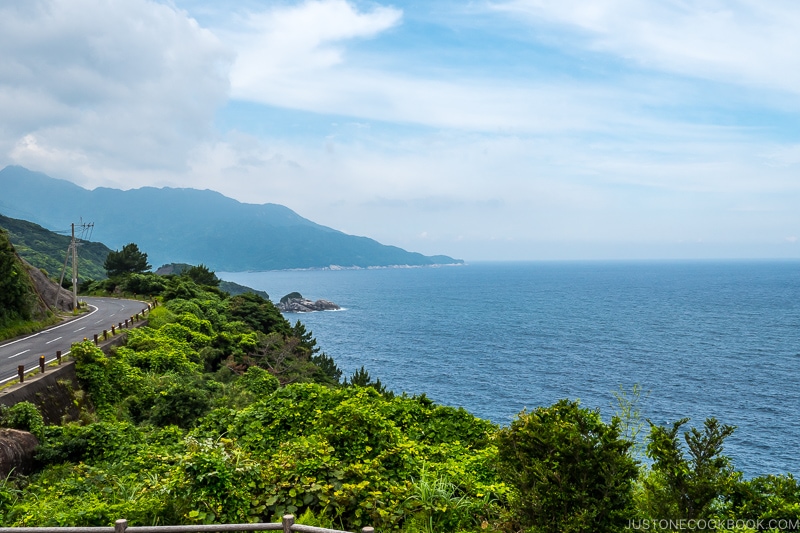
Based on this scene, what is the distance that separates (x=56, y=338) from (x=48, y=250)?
415 feet

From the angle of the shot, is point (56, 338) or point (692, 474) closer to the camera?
point (692, 474)

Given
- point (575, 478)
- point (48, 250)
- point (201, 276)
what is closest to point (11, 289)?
point (575, 478)

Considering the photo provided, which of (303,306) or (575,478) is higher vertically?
(575,478)

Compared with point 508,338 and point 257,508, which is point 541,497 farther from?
point 508,338

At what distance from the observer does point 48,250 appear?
134m

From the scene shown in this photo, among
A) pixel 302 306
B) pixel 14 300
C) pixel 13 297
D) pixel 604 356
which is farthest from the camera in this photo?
pixel 302 306

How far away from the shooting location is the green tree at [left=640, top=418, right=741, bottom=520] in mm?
6184

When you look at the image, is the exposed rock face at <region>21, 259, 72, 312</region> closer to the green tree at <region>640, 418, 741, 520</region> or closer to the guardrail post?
the guardrail post

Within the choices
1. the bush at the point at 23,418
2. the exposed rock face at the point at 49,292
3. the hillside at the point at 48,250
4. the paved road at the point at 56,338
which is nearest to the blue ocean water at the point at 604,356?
the paved road at the point at 56,338

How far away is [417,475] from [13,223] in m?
184

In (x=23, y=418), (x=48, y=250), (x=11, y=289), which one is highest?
(x=48, y=250)

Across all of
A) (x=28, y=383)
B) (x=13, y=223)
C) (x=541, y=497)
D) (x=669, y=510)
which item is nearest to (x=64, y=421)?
(x=28, y=383)

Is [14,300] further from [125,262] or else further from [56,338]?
[125,262]

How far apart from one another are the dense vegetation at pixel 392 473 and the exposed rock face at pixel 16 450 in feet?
A: 1.02
